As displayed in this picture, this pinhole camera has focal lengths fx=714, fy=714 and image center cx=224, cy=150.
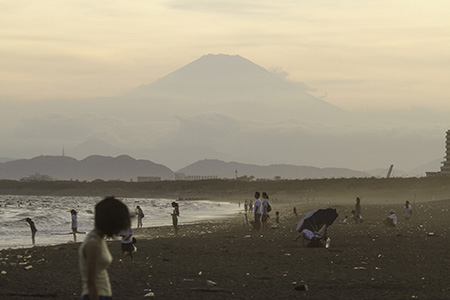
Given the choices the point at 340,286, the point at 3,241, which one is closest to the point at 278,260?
the point at 340,286

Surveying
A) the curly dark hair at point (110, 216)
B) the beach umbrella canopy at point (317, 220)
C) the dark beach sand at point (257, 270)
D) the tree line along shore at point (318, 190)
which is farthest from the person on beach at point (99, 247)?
the tree line along shore at point (318, 190)

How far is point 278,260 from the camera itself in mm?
18484

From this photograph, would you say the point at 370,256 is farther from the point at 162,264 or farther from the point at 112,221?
the point at 112,221

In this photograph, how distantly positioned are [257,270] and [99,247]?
10575mm

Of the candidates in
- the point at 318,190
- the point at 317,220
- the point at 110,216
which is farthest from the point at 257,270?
the point at 318,190

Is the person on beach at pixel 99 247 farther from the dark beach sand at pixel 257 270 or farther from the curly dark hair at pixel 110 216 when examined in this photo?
the dark beach sand at pixel 257 270

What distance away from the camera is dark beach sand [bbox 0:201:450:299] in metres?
13.8

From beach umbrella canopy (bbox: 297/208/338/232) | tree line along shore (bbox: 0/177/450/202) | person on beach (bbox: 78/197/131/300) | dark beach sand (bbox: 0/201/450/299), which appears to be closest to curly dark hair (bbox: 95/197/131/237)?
person on beach (bbox: 78/197/131/300)

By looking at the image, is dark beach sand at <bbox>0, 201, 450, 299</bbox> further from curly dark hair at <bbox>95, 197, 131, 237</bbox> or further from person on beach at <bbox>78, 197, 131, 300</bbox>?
curly dark hair at <bbox>95, 197, 131, 237</bbox>

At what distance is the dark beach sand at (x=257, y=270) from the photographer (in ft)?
45.2

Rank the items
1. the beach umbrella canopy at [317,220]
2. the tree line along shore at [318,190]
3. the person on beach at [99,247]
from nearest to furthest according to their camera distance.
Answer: the person on beach at [99,247] < the beach umbrella canopy at [317,220] < the tree line along shore at [318,190]

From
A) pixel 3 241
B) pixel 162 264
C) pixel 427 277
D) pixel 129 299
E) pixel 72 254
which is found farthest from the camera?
pixel 3 241

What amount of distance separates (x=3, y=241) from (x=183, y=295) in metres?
21.9

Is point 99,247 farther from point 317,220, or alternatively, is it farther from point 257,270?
point 317,220
